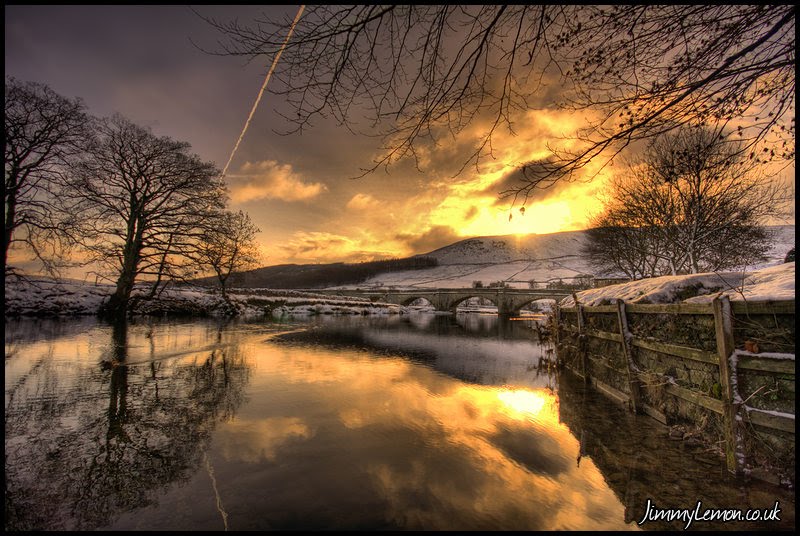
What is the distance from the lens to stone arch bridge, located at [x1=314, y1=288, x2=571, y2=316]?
194 ft

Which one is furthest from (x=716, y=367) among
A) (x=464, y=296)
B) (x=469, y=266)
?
(x=469, y=266)

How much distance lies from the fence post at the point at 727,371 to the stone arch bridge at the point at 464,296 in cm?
5317

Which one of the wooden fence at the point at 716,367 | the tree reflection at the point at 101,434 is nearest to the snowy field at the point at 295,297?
the wooden fence at the point at 716,367

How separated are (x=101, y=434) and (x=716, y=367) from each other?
9.68 meters

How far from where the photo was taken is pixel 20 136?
11.1m

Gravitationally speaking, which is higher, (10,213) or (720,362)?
(10,213)

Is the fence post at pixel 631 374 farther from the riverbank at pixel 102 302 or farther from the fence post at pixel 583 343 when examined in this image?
the riverbank at pixel 102 302

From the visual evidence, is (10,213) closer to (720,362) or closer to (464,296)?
(720,362)

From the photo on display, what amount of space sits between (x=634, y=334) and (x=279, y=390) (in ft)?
28.2

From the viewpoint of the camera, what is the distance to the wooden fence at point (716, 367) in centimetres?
445

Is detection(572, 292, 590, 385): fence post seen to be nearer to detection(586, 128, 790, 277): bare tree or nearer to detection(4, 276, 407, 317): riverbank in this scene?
detection(586, 128, 790, 277): bare tree

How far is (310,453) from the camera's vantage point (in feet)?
17.1

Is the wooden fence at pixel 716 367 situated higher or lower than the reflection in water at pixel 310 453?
higher

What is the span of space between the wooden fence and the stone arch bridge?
1979 inches
